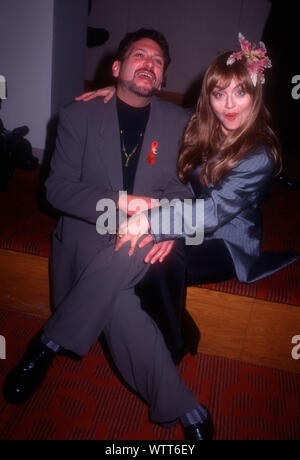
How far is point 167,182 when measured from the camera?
1771 millimetres

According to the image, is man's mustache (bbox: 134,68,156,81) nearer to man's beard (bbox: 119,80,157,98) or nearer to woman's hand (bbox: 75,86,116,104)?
man's beard (bbox: 119,80,157,98)

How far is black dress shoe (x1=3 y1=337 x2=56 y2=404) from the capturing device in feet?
4.95

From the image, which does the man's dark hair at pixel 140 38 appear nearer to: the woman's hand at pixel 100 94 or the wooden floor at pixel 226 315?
the woman's hand at pixel 100 94

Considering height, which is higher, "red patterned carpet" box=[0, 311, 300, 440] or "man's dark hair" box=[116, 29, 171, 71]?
"man's dark hair" box=[116, 29, 171, 71]

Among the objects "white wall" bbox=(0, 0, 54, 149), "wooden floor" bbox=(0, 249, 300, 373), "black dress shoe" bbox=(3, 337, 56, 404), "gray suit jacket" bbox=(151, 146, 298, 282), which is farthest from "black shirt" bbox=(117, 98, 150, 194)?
"white wall" bbox=(0, 0, 54, 149)

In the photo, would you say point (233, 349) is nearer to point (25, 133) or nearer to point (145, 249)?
point (145, 249)

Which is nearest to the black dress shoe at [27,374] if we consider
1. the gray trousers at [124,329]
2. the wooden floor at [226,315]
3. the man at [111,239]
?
the man at [111,239]

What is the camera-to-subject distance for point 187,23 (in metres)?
4.81

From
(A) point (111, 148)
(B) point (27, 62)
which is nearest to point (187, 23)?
(B) point (27, 62)

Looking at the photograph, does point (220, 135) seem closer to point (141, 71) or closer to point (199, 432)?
point (141, 71)

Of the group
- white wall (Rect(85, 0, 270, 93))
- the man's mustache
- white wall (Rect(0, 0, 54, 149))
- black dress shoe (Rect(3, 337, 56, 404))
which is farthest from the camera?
white wall (Rect(85, 0, 270, 93))

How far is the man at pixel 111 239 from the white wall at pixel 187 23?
360 centimetres

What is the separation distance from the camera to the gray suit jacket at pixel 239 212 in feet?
4.80
